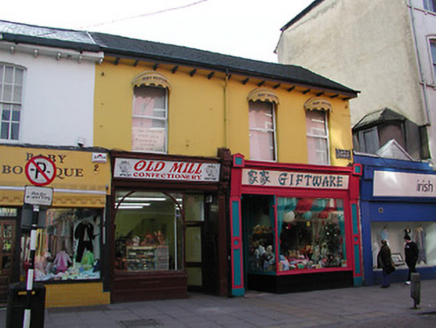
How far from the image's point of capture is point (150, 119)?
38.8 ft

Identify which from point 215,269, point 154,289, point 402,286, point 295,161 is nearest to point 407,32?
point 295,161

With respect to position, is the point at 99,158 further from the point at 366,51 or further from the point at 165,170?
the point at 366,51

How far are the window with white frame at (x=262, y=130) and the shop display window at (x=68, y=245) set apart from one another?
518 cm

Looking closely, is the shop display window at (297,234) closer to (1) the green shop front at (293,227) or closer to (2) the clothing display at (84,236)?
(1) the green shop front at (293,227)

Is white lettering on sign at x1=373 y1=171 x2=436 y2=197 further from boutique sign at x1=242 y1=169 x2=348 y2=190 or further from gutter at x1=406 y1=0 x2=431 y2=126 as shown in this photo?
gutter at x1=406 y1=0 x2=431 y2=126

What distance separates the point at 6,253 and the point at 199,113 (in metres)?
6.23

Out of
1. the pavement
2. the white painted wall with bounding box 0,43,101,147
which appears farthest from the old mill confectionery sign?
the pavement

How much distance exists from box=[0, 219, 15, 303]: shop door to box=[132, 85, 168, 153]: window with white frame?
3.63 metres

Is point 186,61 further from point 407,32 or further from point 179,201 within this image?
point 407,32

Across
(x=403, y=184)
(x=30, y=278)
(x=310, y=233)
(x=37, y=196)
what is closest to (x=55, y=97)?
(x=37, y=196)

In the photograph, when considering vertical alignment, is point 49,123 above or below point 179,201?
above

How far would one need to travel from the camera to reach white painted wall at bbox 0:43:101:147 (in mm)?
10422

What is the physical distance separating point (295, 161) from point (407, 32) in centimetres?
780

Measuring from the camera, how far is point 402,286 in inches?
539
